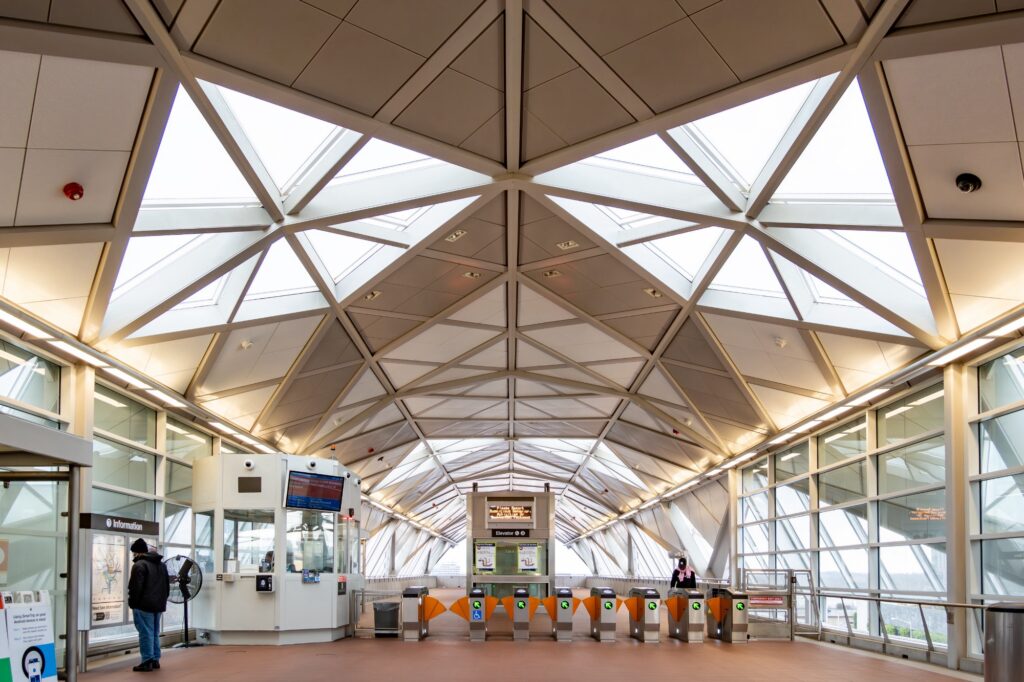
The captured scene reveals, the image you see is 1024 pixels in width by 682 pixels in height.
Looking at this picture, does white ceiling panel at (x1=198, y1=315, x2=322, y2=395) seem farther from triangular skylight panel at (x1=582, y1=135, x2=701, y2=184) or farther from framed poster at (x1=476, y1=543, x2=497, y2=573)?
framed poster at (x1=476, y1=543, x2=497, y2=573)

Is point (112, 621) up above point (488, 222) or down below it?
below

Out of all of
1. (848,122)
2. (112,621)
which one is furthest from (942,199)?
(112,621)

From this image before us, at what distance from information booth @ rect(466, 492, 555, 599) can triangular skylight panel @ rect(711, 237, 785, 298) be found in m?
15.4

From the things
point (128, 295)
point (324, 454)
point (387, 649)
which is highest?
point (128, 295)

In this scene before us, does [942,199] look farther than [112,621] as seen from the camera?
No

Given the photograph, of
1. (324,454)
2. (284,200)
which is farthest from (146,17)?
(324,454)

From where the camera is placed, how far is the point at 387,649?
18.4 m

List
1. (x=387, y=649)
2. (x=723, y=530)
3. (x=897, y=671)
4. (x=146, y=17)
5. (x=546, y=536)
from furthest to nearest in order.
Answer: (x=723, y=530), (x=546, y=536), (x=387, y=649), (x=897, y=671), (x=146, y=17)

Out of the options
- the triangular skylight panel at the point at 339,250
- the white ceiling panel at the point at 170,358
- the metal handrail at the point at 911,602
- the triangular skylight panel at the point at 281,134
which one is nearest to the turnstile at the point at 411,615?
the white ceiling panel at the point at 170,358

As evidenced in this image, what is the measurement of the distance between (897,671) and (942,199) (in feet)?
25.3

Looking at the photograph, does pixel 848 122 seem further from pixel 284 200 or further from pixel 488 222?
pixel 284 200

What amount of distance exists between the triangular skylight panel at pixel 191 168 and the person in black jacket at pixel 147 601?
5.64 meters

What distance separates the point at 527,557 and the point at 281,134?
21643 millimetres

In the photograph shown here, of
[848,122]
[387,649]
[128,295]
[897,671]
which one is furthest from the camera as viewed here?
[387,649]
